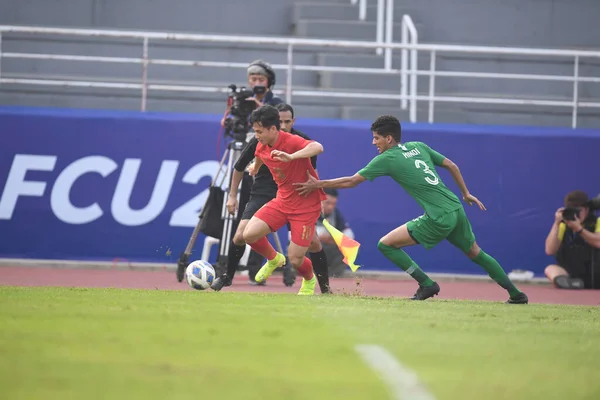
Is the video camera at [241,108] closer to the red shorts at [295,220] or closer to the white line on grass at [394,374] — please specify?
the red shorts at [295,220]

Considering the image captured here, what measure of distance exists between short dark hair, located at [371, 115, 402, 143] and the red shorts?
40.9 inches

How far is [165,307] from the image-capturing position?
8.98m

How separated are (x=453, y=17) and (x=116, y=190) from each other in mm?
9321

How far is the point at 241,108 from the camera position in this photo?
13.8 metres

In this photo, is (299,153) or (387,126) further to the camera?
(387,126)

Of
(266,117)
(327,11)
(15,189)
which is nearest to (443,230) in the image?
(266,117)

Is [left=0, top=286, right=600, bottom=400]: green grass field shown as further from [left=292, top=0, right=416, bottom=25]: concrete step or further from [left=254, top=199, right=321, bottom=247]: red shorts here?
[left=292, top=0, right=416, bottom=25]: concrete step

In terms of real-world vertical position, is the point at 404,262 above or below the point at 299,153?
below

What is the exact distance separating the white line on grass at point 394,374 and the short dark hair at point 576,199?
33.0 ft

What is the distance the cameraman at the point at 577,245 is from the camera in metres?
16.2

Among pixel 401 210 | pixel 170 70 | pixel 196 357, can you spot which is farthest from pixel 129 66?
pixel 196 357

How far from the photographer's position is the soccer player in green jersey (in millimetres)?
11094

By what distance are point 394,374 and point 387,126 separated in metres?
5.63

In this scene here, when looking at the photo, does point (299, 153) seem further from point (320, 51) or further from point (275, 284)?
point (320, 51)
